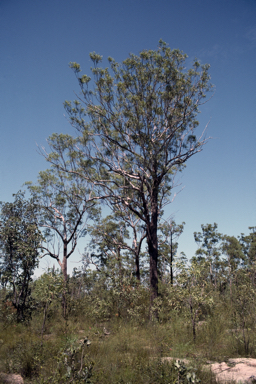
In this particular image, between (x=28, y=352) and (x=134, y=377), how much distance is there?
8.80 feet

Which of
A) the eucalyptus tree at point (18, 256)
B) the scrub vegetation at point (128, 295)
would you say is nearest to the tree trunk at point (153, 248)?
the scrub vegetation at point (128, 295)

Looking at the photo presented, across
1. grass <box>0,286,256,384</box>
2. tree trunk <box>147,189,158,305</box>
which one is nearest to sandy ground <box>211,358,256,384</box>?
grass <box>0,286,256,384</box>

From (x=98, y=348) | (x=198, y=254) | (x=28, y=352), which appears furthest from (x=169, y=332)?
(x=198, y=254)

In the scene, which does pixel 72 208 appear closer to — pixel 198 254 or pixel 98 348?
pixel 98 348

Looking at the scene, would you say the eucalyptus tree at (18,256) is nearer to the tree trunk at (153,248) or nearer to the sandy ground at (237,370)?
the tree trunk at (153,248)

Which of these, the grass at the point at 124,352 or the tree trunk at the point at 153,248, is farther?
the tree trunk at the point at 153,248

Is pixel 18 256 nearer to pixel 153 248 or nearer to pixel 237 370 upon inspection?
pixel 153 248

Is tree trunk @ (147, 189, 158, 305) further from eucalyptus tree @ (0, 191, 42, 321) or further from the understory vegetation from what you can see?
eucalyptus tree @ (0, 191, 42, 321)

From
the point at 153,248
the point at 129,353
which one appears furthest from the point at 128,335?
the point at 153,248

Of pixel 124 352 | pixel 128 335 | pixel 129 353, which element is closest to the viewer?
pixel 129 353

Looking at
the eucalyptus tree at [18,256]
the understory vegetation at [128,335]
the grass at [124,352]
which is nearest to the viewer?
the grass at [124,352]

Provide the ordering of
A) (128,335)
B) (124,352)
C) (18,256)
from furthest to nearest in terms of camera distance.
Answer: (18,256) < (128,335) < (124,352)

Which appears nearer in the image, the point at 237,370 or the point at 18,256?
the point at 237,370

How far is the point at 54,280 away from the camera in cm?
736
